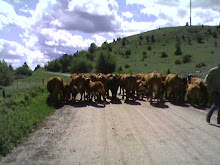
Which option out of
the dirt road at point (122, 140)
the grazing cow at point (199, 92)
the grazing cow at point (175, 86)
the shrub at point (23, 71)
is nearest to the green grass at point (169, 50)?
the shrub at point (23, 71)

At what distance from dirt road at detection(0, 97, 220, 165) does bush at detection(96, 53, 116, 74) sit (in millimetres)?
40250

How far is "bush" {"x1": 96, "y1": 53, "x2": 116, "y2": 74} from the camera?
51.7 m

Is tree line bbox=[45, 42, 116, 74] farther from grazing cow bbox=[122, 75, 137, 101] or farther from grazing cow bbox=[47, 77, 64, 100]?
grazing cow bbox=[47, 77, 64, 100]

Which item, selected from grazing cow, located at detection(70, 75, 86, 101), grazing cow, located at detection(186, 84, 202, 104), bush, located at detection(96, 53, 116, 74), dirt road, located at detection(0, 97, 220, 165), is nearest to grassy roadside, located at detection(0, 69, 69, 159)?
dirt road, located at detection(0, 97, 220, 165)

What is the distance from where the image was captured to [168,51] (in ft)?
200

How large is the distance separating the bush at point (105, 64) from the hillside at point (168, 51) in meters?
1.22

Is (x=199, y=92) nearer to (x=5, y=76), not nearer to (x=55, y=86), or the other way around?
(x=55, y=86)

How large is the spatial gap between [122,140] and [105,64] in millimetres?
44898

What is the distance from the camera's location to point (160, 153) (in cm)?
645

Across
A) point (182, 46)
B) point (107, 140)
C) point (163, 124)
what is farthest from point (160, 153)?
point (182, 46)

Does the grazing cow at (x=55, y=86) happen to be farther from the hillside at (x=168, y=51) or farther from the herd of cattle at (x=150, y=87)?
the hillside at (x=168, y=51)

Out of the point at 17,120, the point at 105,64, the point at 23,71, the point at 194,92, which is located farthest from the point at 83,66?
the point at 17,120

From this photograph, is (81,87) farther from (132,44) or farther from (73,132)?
(132,44)

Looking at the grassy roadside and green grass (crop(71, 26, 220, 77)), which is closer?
the grassy roadside
